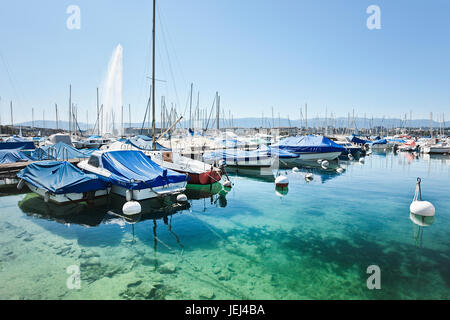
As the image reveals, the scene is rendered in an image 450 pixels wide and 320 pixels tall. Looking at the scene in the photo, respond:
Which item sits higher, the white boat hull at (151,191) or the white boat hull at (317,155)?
the white boat hull at (317,155)

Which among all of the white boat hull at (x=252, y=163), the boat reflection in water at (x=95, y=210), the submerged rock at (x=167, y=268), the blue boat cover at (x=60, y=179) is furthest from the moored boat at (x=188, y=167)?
the submerged rock at (x=167, y=268)

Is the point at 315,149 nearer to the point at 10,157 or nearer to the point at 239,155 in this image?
the point at 239,155

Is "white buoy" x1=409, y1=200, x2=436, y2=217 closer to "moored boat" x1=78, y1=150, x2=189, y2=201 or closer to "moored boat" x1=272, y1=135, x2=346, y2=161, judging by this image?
"moored boat" x1=78, y1=150, x2=189, y2=201

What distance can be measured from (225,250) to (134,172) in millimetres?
7886


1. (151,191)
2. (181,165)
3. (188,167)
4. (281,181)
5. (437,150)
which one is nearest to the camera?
(151,191)

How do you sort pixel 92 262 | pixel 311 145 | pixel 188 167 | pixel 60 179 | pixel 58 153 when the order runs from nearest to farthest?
pixel 92 262, pixel 60 179, pixel 188 167, pixel 58 153, pixel 311 145

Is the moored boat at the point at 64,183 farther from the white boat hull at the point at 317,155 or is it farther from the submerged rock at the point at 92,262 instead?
the white boat hull at the point at 317,155

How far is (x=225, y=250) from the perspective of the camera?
348 inches

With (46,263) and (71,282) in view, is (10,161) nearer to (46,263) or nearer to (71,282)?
(46,263)

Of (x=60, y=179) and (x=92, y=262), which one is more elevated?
(x=60, y=179)

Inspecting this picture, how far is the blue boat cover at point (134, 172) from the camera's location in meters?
13.1

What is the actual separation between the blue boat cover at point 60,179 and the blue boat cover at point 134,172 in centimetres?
106

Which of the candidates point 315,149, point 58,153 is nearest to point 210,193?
point 58,153
